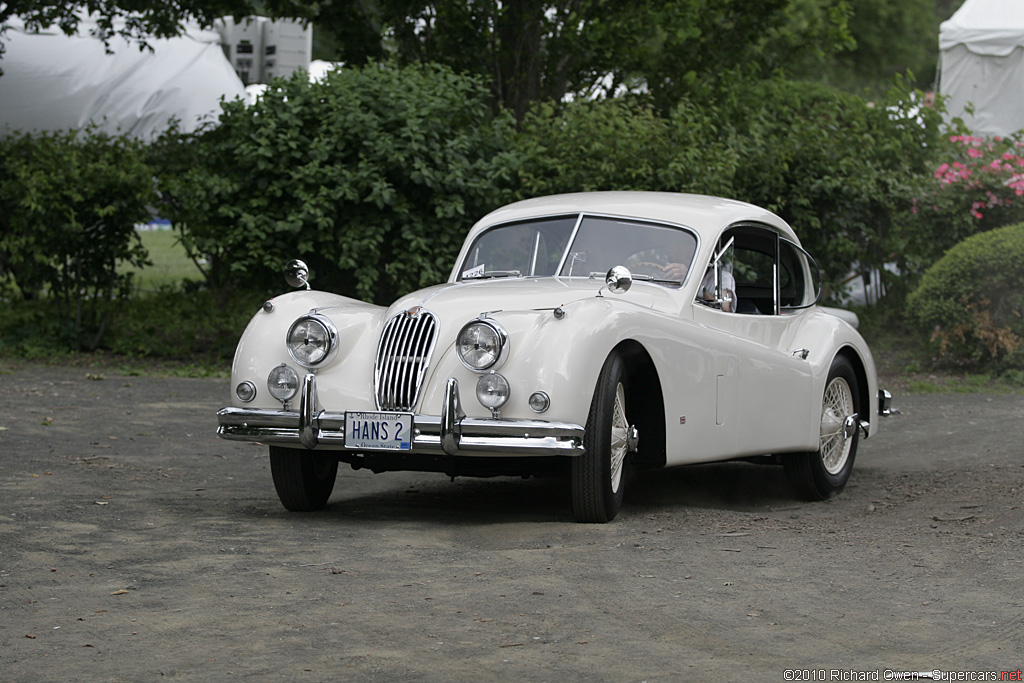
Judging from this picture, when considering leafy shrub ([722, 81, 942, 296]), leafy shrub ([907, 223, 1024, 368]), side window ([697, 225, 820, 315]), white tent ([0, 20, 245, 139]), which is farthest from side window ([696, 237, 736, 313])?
white tent ([0, 20, 245, 139])

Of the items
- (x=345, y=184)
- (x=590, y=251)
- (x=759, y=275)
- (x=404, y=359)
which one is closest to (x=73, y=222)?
(x=345, y=184)

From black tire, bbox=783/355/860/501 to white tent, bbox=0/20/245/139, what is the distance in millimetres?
16213

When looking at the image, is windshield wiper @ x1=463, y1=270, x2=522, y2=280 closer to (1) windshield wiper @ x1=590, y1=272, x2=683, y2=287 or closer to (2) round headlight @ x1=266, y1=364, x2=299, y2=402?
(1) windshield wiper @ x1=590, y1=272, x2=683, y2=287

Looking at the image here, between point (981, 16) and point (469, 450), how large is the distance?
18842 millimetres

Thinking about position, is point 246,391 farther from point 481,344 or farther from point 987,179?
point 987,179

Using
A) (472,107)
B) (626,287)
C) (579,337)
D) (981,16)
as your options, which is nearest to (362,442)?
(579,337)

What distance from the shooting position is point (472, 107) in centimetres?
1355

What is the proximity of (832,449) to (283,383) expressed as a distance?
3567 mm

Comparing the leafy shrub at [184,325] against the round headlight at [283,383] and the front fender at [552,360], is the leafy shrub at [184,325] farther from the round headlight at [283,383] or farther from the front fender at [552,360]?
the front fender at [552,360]

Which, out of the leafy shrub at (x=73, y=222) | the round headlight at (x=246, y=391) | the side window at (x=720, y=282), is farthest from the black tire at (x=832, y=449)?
the leafy shrub at (x=73, y=222)

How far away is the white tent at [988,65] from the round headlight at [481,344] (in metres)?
17.3

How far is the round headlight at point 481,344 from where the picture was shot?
5.65 meters

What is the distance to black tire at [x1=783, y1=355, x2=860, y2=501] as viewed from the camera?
7.41m

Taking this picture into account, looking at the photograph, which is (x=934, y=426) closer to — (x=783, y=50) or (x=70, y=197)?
Result: (x=70, y=197)
